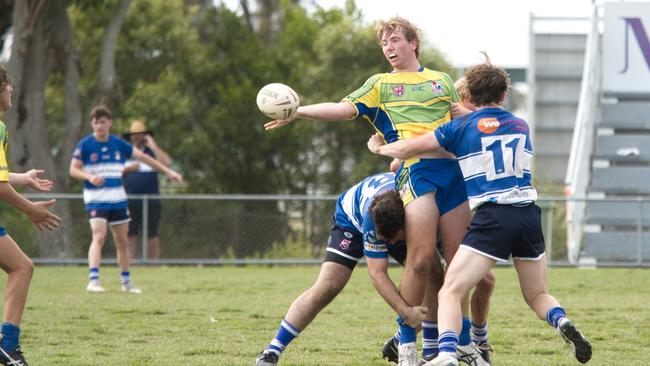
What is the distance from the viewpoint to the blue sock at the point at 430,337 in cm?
681

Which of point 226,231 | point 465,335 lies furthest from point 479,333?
point 226,231

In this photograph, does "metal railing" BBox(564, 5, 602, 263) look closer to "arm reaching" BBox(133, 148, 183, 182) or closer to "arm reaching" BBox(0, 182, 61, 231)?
"arm reaching" BBox(133, 148, 183, 182)

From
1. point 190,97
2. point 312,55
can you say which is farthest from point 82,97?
point 312,55

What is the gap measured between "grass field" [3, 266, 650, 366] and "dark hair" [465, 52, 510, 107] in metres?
1.78

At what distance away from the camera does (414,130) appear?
22.4ft

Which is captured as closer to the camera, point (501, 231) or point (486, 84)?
point (501, 231)

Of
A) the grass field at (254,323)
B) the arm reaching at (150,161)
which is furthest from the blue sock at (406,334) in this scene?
the arm reaching at (150,161)

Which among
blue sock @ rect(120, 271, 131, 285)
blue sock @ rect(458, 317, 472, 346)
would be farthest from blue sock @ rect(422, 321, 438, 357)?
blue sock @ rect(120, 271, 131, 285)

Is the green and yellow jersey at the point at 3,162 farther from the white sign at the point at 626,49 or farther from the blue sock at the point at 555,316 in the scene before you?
the white sign at the point at 626,49

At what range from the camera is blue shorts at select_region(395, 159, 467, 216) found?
6.68 meters

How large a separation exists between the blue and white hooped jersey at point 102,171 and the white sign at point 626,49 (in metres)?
A: 9.70

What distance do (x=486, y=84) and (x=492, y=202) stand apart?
66cm

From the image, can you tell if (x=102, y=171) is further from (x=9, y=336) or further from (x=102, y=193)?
(x=9, y=336)

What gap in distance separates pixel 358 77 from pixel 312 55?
3119mm
